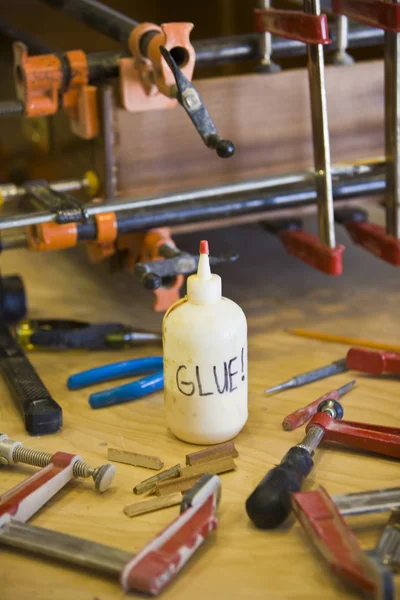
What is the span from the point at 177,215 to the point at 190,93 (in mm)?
169

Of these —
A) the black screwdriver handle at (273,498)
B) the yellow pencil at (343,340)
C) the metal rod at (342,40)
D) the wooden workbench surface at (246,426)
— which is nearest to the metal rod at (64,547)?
the wooden workbench surface at (246,426)

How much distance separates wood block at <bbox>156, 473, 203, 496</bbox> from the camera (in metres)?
0.74

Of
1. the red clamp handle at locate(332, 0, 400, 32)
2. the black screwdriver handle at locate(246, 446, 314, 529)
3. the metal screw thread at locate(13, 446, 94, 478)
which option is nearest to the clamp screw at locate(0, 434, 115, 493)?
the metal screw thread at locate(13, 446, 94, 478)

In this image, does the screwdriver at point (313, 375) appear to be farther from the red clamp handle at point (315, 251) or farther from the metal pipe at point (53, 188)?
the metal pipe at point (53, 188)

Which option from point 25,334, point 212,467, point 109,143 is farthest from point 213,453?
point 109,143

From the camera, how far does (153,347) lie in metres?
1.05

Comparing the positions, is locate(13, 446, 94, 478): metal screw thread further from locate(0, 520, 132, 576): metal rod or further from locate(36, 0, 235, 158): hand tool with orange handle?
locate(36, 0, 235, 158): hand tool with orange handle

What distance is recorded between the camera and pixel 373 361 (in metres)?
0.93

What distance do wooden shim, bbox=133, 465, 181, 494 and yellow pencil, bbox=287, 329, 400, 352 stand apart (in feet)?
1.16

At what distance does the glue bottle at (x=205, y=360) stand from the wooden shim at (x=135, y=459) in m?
0.04

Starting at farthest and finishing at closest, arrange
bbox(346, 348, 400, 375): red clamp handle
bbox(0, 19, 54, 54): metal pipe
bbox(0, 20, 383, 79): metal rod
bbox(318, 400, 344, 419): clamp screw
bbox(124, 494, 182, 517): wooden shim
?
bbox(0, 19, 54, 54): metal pipe
bbox(0, 20, 383, 79): metal rod
bbox(346, 348, 400, 375): red clamp handle
bbox(318, 400, 344, 419): clamp screw
bbox(124, 494, 182, 517): wooden shim

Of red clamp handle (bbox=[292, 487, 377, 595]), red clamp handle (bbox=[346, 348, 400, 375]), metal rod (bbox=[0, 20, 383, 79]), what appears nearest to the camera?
red clamp handle (bbox=[292, 487, 377, 595])

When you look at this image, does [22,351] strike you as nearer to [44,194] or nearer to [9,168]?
[44,194]

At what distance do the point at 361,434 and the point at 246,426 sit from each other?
0.41 feet
